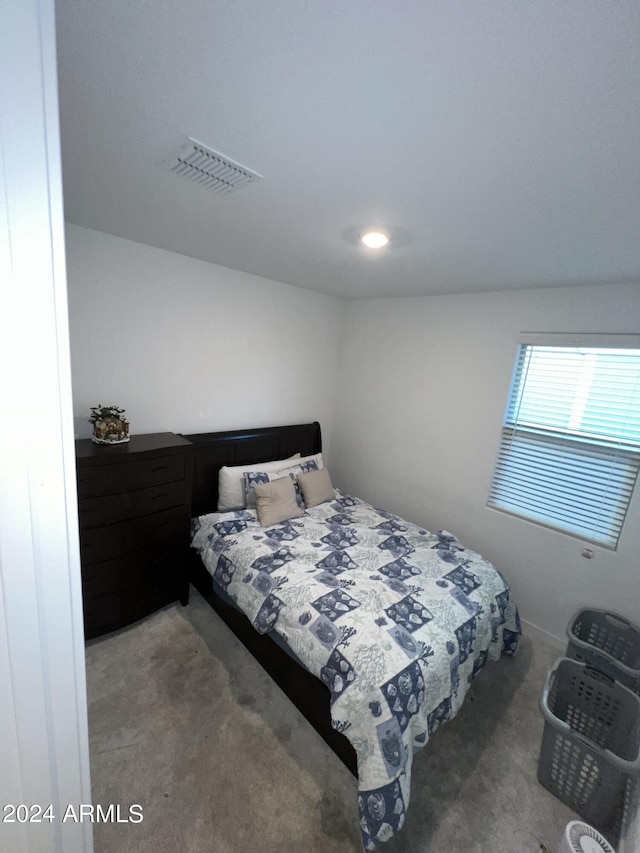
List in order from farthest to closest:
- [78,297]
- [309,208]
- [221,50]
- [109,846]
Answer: [78,297] < [309,208] < [109,846] < [221,50]

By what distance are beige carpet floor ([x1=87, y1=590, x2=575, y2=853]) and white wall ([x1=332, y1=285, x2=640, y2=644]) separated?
747 millimetres

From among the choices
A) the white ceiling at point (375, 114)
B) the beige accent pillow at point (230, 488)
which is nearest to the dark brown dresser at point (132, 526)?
the beige accent pillow at point (230, 488)

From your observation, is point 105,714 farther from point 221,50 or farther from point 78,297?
point 221,50

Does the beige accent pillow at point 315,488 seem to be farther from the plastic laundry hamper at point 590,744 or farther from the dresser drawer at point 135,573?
the plastic laundry hamper at point 590,744

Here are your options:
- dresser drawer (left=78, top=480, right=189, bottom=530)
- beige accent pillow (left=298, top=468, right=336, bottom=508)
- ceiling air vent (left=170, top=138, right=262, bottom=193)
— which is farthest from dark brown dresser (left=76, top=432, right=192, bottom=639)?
ceiling air vent (left=170, top=138, right=262, bottom=193)

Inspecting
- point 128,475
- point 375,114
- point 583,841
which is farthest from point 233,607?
point 375,114

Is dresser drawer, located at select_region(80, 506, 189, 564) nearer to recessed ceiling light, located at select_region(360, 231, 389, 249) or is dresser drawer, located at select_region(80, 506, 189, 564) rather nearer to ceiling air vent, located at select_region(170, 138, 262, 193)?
ceiling air vent, located at select_region(170, 138, 262, 193)

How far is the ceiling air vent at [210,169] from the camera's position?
3.65ft

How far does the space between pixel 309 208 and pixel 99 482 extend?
5.87 feet

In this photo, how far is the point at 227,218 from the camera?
164 cm

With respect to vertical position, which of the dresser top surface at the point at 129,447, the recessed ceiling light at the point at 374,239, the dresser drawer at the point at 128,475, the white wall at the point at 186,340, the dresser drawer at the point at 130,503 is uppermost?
the recessed ceiling light at the point at 374,239

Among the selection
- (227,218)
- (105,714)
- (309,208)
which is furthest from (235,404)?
(105,714)

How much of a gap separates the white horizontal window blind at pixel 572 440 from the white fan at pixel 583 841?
1558 millimetres

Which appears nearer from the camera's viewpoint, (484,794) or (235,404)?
(484,794)
